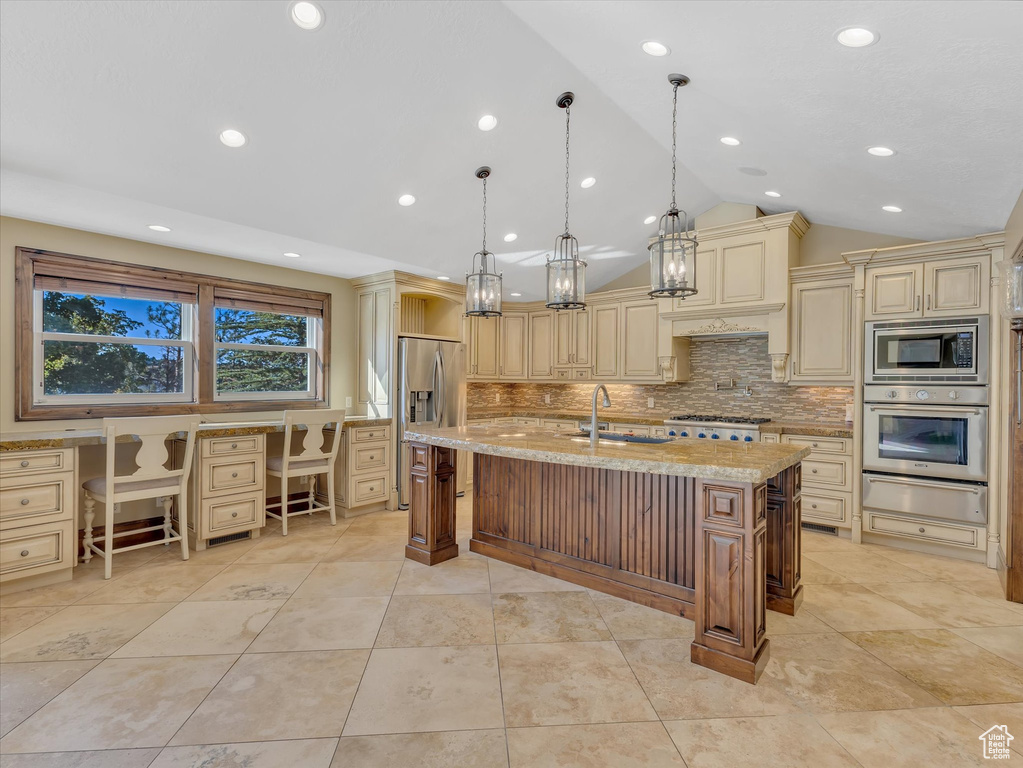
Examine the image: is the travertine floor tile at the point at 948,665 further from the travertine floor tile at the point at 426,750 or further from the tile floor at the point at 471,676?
the travertine floor tile at the point at 426,750

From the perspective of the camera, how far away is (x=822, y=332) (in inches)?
177

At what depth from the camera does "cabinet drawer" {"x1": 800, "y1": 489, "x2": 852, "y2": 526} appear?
4.25m

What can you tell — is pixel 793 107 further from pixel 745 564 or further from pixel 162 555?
pixel 162 555

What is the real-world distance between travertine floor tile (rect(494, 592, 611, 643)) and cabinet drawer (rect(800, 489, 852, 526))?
8.20ft

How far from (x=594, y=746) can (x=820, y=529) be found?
3.56 metres

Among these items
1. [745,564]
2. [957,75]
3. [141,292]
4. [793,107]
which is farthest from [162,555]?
[957,75]

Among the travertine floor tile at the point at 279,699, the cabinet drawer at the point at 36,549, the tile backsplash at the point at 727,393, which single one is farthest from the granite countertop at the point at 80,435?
the tile backsplash at the point at 727,393

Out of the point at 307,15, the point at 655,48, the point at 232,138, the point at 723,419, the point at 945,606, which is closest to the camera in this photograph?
the point at 307,15

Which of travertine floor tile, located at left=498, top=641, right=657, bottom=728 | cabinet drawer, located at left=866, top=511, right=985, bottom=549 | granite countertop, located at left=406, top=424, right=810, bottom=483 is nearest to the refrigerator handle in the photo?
granite countertop, located at left=406, top=424, right=810, bottom=483

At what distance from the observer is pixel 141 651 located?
95.5 inches

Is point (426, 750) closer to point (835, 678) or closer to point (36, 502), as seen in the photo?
point (835, 678)

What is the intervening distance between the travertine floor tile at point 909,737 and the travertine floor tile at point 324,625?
1.99 meters

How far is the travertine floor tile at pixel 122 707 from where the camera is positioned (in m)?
1.83

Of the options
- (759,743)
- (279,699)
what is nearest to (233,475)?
(279,699)
